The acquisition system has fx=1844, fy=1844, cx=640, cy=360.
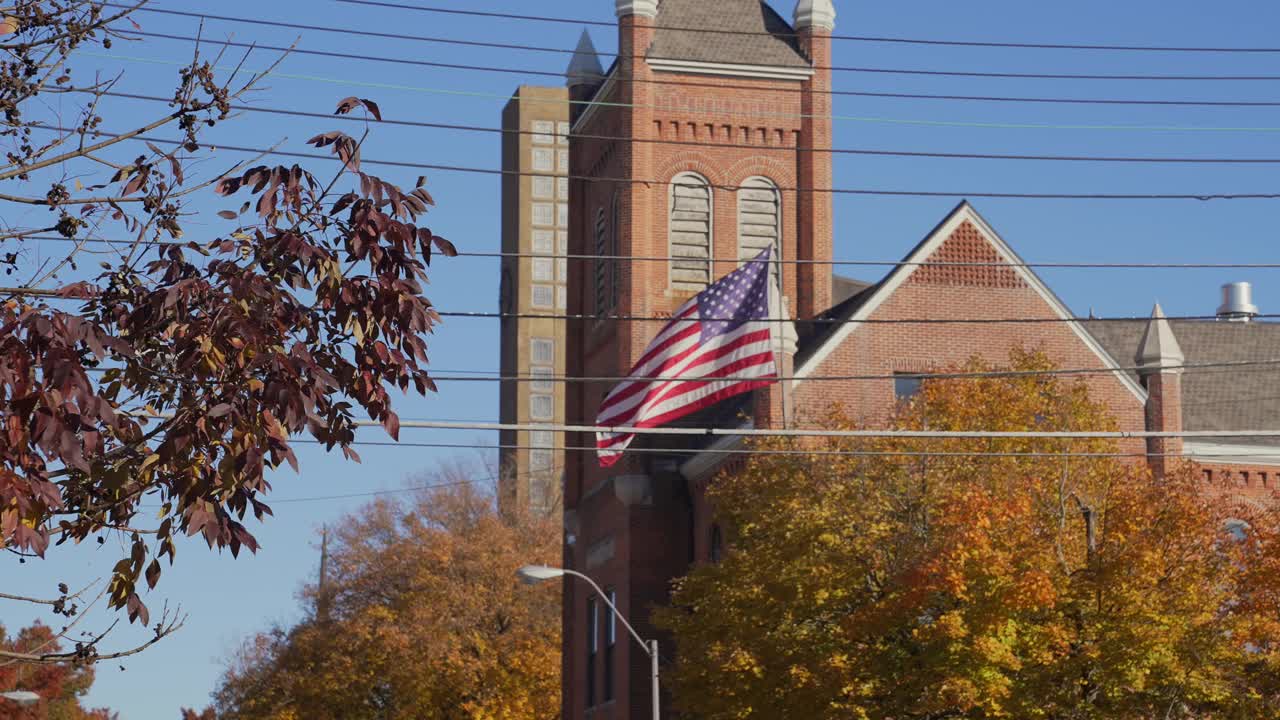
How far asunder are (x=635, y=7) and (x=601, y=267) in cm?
818

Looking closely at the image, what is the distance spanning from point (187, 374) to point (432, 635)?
5430cm

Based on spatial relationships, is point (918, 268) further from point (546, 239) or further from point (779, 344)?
point (546, 239)

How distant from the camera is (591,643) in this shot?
56781 millimetres

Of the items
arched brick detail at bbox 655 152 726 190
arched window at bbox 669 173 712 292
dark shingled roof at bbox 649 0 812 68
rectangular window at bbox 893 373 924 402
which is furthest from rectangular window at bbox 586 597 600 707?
dark shingled roof at bbox 649 0 812 68

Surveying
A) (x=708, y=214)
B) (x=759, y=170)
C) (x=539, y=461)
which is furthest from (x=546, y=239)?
(x=708, y=214)

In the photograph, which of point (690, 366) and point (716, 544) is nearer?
point (690, 366)

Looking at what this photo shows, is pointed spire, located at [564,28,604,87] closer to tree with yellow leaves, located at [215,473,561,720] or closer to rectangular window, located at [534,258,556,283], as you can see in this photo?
tree with yellow leaves, located at [215,473,561,720]

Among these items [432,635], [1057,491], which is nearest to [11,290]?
[1057,491]

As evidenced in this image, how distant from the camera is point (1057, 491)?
33062mm

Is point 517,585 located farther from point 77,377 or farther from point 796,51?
point 77,377

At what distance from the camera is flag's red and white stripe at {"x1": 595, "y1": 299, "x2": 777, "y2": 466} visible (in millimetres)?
35406

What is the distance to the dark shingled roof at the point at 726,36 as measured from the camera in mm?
53656

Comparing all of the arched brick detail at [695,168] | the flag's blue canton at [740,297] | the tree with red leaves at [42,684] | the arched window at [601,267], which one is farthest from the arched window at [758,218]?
the tree with red leaves at [42,684]

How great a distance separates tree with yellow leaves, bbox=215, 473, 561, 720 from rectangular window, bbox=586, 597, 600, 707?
18.0 feet
